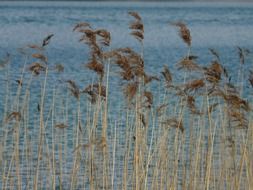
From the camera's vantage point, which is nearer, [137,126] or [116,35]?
[137,126]

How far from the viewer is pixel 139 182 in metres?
8.95

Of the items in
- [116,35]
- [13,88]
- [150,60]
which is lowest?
[13,88]

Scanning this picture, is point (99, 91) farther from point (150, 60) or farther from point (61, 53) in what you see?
point (61, 53)

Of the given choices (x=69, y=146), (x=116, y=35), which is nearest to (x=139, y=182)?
(x=69, y=146)

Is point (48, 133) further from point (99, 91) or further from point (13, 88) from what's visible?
point (99, 91)

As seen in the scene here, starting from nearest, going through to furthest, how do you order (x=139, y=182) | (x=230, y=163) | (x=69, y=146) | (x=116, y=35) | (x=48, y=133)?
(x=139, y=182)
(x=230, y=163)
(x=69, y=146)
(x=48, y=133)
(x=116, y=35)

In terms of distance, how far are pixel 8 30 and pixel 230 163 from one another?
1508 inches

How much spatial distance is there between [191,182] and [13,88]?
36.1ft

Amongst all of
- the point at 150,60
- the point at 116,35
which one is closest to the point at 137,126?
the point at 150,60

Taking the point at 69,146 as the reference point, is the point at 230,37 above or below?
above

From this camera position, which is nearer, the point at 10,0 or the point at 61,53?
the point at 61,53

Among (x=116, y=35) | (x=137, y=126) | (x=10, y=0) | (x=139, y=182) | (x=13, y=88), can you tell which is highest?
(x=10, y=0)

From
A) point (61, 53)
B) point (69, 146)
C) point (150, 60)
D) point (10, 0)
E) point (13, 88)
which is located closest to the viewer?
point (69, 146)

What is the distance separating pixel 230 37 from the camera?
4653 cm
